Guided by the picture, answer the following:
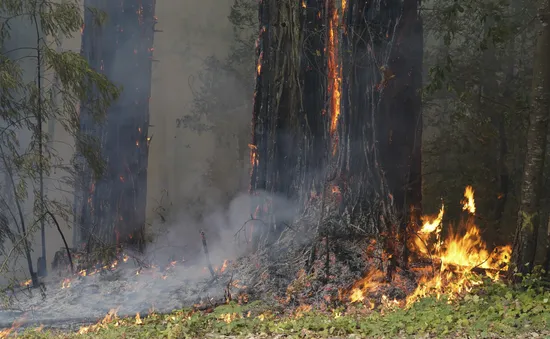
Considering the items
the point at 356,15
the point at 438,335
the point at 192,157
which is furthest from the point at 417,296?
the point at 192,157

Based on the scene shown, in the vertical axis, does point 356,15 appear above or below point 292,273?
above

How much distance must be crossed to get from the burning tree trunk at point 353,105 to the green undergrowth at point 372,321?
154 centimetres

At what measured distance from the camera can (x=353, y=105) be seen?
8766 mm

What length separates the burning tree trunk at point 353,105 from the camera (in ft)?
28.1

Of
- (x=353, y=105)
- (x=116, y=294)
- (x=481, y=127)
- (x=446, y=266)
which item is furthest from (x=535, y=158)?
(x=116, y=294)

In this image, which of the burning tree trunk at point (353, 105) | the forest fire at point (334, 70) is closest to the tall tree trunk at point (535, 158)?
the burning tree trunk at point (353, 105)

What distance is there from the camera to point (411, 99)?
28.5ft

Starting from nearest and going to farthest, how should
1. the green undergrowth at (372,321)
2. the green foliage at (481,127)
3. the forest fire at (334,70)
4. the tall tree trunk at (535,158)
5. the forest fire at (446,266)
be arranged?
the green undergrowth at (372,321) < the tall tree trunk at (535,158) < the forest fire at (446,266) < the forest fire at (334,70) < the green foliage at (481,127)

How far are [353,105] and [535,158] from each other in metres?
2.76

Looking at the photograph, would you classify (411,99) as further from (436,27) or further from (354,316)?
(436,27)

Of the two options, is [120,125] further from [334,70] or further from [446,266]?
[446,266]

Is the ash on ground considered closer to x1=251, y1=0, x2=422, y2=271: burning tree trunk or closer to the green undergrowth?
the green undergrowth

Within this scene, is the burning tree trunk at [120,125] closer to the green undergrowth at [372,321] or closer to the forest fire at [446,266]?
the green undergrowth at [372,321]

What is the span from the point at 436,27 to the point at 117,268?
1021 cm
